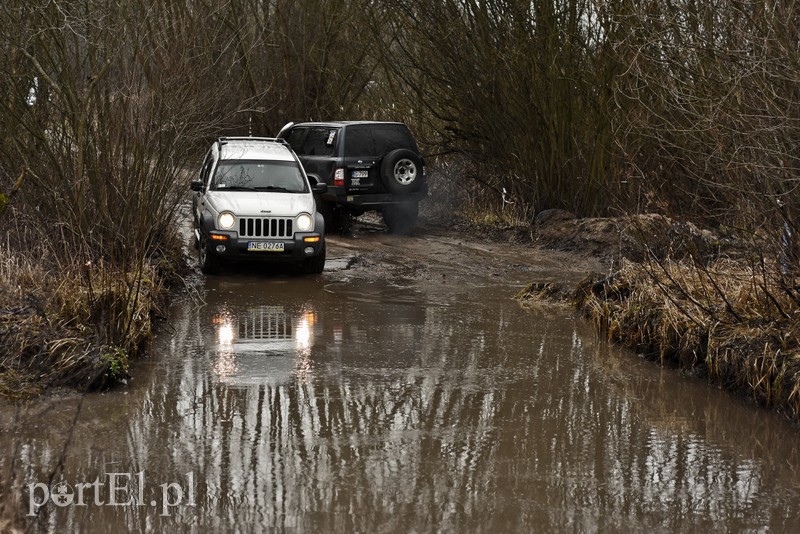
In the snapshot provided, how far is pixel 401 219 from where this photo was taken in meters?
18.7

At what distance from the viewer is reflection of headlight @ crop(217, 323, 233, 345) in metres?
10.1

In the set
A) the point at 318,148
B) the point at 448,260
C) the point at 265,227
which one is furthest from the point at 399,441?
the point at 318,148

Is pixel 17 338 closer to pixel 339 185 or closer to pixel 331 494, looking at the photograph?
pixel 331 494

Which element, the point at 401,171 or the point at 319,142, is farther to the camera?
the point at 319,142

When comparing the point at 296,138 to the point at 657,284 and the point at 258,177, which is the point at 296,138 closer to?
the point at 258,177

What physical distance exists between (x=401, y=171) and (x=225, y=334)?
793 cm

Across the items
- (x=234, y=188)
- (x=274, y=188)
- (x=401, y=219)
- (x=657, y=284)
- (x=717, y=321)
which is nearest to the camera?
(x=717, y=321)

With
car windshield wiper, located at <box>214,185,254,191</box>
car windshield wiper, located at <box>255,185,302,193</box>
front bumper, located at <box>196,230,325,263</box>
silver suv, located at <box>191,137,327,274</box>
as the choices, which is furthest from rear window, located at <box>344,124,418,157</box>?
front bumper, located at <box>196,230,325,263</box>

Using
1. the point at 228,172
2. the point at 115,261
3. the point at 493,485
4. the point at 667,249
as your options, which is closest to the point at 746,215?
the point at 667,249

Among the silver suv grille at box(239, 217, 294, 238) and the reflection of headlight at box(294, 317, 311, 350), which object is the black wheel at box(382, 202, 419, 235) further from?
the reflection of headlight at box(294, 317, 311, 350)

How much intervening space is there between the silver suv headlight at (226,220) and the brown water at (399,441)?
9.43ft

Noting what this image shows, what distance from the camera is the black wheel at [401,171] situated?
57.8 ft

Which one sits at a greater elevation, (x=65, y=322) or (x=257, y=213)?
(x=257, y=213)

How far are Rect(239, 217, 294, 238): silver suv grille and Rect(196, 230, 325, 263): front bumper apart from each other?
8cm
